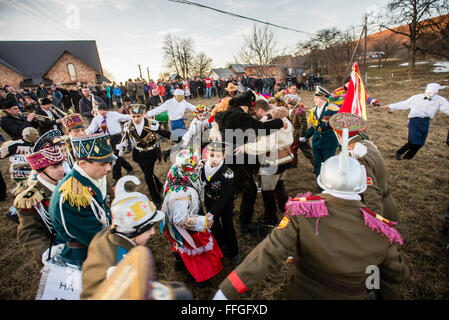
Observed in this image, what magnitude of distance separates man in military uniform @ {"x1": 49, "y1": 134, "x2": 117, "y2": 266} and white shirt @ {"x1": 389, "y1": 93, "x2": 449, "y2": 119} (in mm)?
7042

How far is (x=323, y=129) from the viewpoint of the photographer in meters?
4.22

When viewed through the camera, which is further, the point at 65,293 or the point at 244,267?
the point at 65,293

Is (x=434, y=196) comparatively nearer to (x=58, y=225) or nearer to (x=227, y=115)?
(x=227, y=115)

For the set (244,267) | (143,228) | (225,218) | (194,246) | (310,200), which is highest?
(310,200)

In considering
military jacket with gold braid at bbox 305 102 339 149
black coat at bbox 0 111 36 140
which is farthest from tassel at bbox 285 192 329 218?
black coat at bbox 0 111 36 140

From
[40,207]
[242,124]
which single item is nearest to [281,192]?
[242,124]

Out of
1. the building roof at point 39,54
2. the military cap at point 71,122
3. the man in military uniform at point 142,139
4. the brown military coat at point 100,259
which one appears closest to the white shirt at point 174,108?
the man in military uniform at point 142,139

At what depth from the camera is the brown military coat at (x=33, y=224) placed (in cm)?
201

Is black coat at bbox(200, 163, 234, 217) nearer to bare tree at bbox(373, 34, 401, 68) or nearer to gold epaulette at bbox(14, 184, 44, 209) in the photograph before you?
gold epaulette at bbox(14, 184, 44, 209)

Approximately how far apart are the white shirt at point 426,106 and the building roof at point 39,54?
47219mm

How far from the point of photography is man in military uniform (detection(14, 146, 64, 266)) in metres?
2.01

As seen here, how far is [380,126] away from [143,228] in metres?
11.1

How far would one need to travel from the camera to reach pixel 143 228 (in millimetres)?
1512
